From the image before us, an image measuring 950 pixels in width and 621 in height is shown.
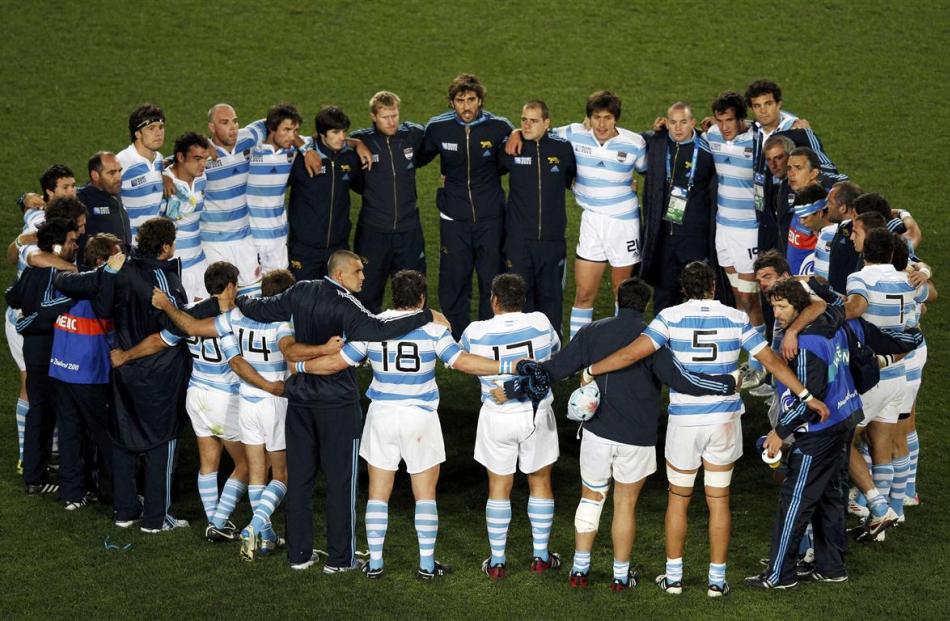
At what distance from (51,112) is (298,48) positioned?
3480mm

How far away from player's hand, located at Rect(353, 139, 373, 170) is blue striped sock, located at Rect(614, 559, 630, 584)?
4.21m

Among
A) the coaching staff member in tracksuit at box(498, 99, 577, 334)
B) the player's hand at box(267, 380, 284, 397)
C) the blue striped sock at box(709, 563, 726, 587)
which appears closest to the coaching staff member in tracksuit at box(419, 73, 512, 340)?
→ the coaching staff member in tracksuit at box(498, 99, 577, 334)

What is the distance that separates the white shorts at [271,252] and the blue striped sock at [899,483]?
4920 mm

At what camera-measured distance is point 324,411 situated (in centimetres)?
772

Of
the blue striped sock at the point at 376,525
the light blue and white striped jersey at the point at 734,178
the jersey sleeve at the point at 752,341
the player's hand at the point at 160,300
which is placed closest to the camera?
the jersey sleeve at the point at 752,341

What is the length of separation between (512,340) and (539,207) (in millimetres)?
3058

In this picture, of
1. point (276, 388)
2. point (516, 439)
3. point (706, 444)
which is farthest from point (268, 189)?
point (706, 444)

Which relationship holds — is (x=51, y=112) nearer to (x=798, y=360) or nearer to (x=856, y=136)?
(x=856, y=136)

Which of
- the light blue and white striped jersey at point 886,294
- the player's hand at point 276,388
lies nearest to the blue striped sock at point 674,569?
the light blue and white striped jersey at point 886,294

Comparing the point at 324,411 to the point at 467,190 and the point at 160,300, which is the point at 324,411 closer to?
the point at 160,300

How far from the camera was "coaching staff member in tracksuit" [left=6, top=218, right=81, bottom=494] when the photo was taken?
8.52m

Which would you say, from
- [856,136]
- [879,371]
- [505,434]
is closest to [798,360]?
[879,371]

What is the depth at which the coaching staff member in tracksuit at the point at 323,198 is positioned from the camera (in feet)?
34.2

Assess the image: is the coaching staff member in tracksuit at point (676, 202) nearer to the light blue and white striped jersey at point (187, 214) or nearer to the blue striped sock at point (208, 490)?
the light blue and white striped jersey at point (187, 214)
